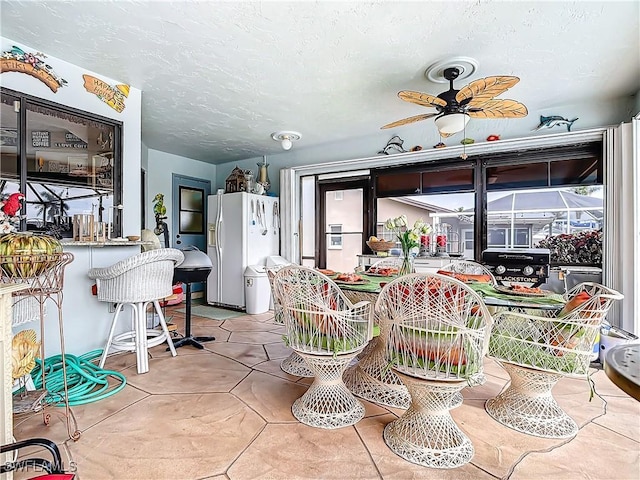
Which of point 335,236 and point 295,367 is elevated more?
point 335,236

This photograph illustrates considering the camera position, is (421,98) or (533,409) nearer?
(533,409)

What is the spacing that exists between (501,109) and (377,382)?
2175 millimetres

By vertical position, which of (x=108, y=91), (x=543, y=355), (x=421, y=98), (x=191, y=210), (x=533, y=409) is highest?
(x=108, y=91)

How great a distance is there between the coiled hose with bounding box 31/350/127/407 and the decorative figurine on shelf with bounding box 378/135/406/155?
3.78 metres

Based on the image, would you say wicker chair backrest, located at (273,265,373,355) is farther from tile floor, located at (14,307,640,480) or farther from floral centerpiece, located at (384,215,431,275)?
floral centerpiece, located at (384,215,431,275)

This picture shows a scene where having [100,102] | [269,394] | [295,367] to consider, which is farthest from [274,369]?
[100,102]

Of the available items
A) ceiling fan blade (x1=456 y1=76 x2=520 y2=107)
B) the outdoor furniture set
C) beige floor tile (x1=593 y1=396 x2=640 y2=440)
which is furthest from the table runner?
ceiling fan blade (x1=456 y1=76 x2=520 y2=107)

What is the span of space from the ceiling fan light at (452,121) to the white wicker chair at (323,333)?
5.12 feet

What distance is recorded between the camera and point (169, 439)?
1782mm

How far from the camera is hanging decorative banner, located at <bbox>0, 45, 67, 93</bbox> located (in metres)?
2.37

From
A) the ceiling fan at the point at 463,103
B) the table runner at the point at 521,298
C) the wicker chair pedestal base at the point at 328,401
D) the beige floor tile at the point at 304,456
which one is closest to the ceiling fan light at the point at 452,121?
the ceiling fan at the point at 463,103

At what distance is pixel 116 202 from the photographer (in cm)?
304

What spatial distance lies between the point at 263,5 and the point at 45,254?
1.79m

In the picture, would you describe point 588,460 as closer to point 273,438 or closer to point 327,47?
point 273,438
